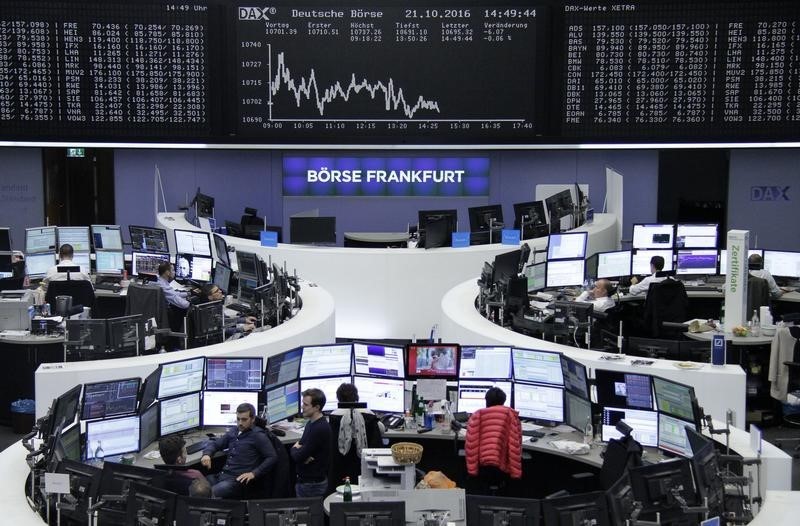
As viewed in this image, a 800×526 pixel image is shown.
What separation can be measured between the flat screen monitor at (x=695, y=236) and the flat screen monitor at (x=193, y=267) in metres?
5.25

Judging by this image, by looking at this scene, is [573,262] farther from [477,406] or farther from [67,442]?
[67,442]

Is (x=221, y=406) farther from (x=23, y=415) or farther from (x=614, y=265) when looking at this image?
(x=614, y=265)

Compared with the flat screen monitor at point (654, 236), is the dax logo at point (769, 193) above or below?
above

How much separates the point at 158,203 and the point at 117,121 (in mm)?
5701

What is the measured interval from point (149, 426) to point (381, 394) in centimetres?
174

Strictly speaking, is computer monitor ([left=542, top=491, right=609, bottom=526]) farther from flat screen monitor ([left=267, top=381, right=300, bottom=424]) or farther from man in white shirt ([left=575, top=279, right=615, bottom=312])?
man in white shirt ([left=575, top=279, right=615, bottom=312])

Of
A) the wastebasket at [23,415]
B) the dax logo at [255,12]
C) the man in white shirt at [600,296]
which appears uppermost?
the dax logo at [255,12]

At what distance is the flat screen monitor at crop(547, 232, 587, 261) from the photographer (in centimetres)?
1231

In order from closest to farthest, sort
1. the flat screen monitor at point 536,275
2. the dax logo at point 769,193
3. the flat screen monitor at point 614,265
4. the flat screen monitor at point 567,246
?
the flat screen monitor at point 536,275
the flat screen monitor at point 567,246
the flat screen monitor at point 614,265
the dax logo at point 769,193

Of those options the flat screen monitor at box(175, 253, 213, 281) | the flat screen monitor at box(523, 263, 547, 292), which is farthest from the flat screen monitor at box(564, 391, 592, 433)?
the flat screen monitor at box(175, 253, 213, 281)

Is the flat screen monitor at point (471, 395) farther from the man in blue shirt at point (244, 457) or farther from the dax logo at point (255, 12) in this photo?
the dax logo at point (255, 12)

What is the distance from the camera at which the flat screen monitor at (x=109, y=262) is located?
44.2 ft

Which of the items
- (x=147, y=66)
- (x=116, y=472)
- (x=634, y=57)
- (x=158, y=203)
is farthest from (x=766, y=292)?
(x=158, y=203)

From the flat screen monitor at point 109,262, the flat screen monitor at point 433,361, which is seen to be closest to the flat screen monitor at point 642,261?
the flat screen monitor at point 433,361
